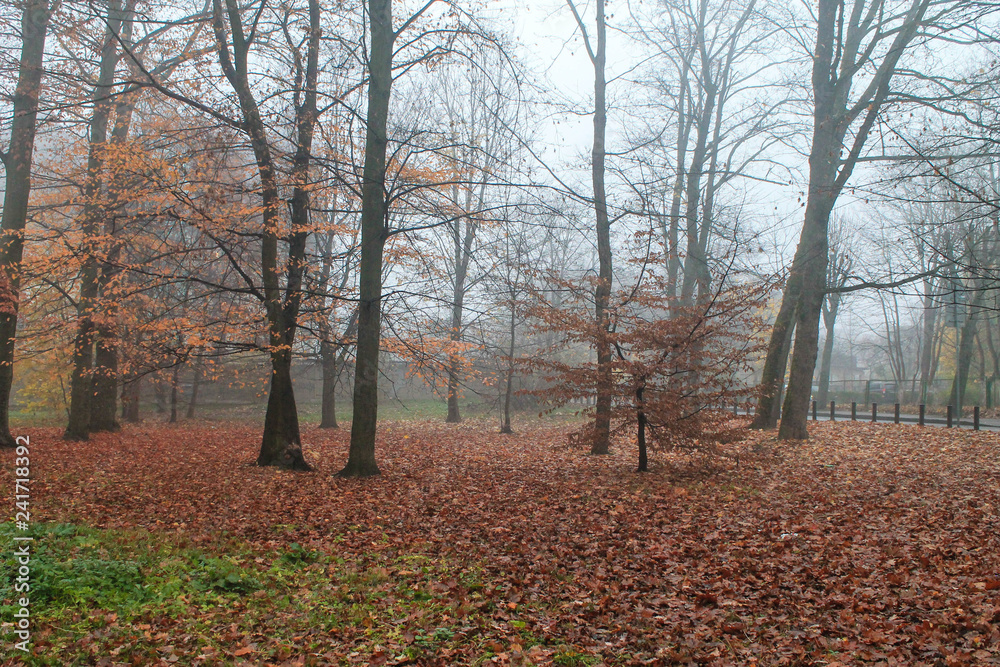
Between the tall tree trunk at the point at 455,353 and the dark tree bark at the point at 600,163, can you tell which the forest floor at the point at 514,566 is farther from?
the dark tree bark at the point at 600,163

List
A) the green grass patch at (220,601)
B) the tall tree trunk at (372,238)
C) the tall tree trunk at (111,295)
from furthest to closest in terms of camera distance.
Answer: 1. the tall tree trunk at (111,295)
2. the tall tree trunk at (372,238)
3. the green grass patch at (220,601)

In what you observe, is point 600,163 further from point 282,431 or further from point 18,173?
point 18,173

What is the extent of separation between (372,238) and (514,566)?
227 inches

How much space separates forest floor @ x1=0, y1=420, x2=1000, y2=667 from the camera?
13.0 ft

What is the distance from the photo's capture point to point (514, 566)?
564cm

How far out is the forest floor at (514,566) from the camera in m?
3.97

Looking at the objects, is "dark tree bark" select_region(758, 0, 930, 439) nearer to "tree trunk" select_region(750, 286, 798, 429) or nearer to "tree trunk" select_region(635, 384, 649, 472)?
"tree trunk" select_region(750, 286, 798, 429)

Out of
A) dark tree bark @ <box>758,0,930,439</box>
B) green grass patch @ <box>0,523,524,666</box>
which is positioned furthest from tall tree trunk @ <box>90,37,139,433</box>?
dark tree bark @ <box>758,0,930,439</box>

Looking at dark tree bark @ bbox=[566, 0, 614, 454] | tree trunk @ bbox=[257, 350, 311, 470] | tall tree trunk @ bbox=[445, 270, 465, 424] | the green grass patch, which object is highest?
dark tree bark @ bbox=[566, 0, 614, 454]

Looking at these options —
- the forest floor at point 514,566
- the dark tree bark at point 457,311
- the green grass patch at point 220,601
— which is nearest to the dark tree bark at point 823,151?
the forest floor at point 514,566

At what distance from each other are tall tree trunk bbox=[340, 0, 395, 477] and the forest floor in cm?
88

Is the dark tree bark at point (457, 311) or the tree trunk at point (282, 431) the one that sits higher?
the dark tree bark at point (457, 311)

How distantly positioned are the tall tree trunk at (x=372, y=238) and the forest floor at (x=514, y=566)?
0.88 meters

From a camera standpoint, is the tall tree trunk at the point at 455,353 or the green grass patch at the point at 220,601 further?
the tall tree trunk at the point at 455,353
